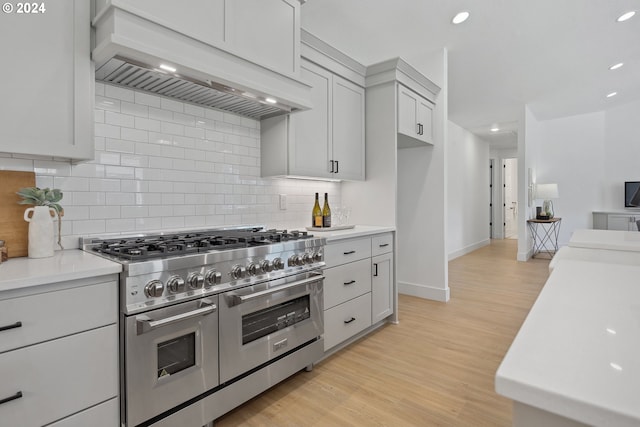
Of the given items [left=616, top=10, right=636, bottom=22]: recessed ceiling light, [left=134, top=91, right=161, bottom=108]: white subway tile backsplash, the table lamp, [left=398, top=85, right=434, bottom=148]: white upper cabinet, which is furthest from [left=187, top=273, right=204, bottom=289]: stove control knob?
the table lamp

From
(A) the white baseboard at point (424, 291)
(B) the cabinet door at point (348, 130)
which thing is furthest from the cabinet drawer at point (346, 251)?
(A) the white baseboard at point (424, 291)

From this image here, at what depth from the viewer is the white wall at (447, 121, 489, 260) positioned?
6.90m

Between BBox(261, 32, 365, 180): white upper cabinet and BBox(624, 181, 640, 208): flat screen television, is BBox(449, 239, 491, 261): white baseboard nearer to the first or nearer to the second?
BBox(624, 181, 640, 208): flat screen television

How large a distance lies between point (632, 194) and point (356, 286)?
710 centimetres

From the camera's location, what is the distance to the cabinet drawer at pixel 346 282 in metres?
2.48

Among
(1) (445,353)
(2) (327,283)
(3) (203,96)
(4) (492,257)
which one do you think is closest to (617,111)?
(4) (492,257)

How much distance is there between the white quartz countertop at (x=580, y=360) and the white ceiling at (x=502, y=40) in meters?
2.90

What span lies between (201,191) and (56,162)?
2.75 ft

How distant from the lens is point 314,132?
285 centimetres

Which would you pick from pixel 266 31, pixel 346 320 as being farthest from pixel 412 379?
pixel 266 31

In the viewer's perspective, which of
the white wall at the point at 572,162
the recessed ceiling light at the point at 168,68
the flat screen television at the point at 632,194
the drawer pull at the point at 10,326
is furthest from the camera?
the white wall at the point at 572,162

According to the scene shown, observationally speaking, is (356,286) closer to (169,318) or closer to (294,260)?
(294,260)

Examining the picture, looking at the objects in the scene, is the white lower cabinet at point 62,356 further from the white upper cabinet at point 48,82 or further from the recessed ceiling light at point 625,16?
the recessed ceiling light at point 625,16

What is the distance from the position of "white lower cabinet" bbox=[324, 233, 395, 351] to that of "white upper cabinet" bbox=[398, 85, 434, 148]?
115 cm
